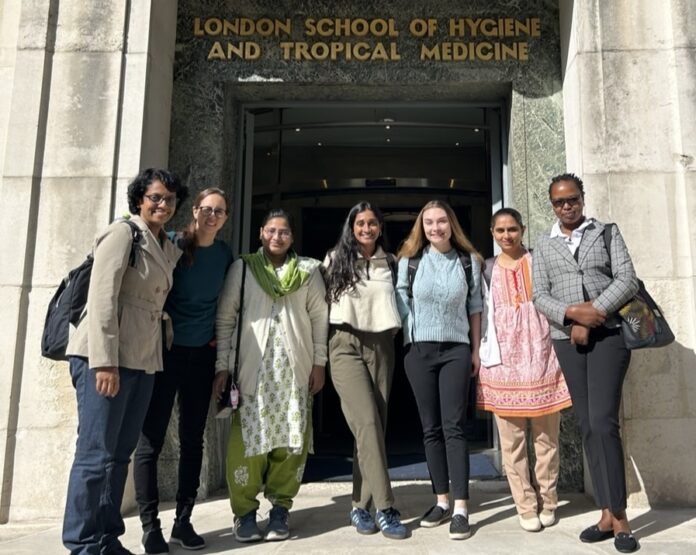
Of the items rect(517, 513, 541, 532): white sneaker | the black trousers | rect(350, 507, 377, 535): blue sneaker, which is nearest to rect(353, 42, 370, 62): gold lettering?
the black trousers

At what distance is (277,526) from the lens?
3.76 metres

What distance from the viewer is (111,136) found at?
4855 millimetres

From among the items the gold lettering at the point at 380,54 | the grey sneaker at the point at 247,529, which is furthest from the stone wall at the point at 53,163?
the gold lettering at the point at 380,54

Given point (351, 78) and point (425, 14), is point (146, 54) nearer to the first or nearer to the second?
point (351, 78)

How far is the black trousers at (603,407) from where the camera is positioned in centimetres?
354

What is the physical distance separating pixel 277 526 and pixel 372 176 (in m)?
5.68

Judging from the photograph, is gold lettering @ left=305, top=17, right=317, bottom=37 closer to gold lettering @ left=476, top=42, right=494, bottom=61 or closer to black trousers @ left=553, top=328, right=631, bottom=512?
gold lettering @ left=476, top=42, right=494, bottom=61

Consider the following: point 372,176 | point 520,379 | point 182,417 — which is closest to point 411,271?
point 520,379

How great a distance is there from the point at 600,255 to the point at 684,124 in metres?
1.88

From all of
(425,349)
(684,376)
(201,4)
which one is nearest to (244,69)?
(201,4)

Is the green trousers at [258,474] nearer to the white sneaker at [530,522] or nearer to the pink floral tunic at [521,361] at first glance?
the pink floral tunic at [521,361]

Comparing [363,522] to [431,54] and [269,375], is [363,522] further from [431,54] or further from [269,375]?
[431,54]

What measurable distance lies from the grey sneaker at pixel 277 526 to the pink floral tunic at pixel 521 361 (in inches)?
60.9

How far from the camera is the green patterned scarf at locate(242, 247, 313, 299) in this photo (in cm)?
388
